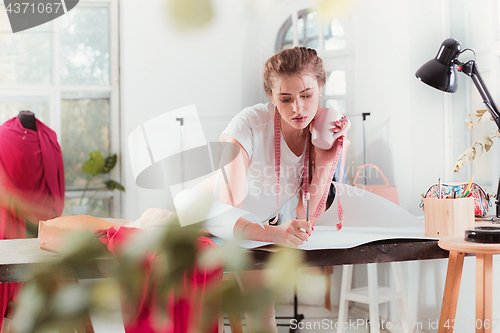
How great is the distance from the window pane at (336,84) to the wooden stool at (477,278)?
5.09ft

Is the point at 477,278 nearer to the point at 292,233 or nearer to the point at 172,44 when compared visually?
the point at 292,233

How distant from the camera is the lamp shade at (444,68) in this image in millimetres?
985

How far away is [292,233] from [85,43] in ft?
4.28

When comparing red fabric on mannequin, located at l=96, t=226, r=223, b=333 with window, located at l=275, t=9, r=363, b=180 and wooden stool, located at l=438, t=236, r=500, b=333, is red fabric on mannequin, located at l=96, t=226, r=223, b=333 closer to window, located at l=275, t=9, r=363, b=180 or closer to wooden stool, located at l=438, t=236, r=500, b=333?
wooden stool, located at l=438, t=236, r=500, b=333

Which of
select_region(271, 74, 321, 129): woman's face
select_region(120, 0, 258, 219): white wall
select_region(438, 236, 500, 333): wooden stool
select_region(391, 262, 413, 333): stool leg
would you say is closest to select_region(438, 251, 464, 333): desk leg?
select_region(438, 236, 500, 333): wooden stool

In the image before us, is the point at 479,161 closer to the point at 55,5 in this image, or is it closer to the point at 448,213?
the point at 448,213

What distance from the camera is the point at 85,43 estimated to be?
5.07ft

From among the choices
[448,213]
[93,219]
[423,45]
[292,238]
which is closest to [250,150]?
[292,238]

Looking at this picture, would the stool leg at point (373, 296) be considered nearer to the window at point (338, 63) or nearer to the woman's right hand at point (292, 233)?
the window at point (338, 63)

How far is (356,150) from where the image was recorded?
2186 millimetres

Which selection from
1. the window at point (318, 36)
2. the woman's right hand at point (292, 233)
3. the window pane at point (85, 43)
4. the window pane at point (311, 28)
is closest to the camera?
the window pane at point (85, 43)

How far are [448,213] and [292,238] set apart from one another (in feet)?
1.32

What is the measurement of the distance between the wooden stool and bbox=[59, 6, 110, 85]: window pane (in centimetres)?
67

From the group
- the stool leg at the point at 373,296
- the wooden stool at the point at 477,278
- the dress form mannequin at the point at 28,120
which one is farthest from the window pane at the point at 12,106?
the stool leg at the point at 373,296
